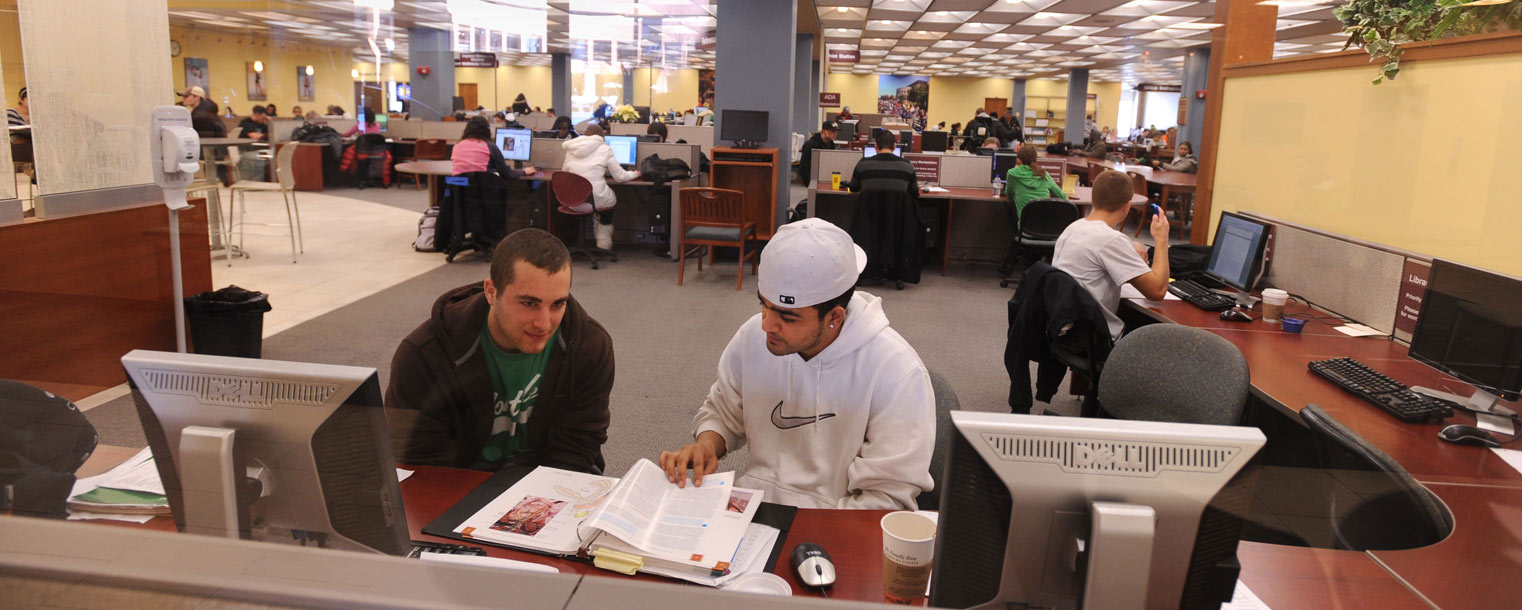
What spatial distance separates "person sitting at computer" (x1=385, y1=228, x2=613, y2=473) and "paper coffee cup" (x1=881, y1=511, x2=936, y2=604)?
0.97 metres

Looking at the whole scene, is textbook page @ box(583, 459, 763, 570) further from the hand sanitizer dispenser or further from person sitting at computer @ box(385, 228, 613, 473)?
the hand sanitizer dispenser

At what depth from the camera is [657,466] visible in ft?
5.15

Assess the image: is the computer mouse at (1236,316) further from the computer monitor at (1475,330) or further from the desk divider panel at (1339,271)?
the computer monitor at (1475,330)

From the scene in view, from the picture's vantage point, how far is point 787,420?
1.90 meters

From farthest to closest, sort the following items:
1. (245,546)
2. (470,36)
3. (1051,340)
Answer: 1. (470,36)
2. (1051,340)
3. (245,546)

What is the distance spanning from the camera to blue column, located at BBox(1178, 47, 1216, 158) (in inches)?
573

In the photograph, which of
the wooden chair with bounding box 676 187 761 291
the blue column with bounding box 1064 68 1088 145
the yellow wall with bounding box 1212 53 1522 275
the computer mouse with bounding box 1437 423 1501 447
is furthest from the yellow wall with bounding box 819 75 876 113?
the computer mouse with bounding box 1437 423 1501 447

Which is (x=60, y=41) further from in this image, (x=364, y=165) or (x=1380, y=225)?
(x=364, y=165)

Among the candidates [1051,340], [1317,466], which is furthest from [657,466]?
[1051,340]

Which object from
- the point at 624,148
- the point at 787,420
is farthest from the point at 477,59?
the point at 787,420

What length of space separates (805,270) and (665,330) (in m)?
3.76

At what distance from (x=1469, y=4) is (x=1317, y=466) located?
1732mm

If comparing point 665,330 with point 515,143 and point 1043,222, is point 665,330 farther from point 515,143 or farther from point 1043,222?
point 515,143

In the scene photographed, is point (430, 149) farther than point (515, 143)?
Yes
